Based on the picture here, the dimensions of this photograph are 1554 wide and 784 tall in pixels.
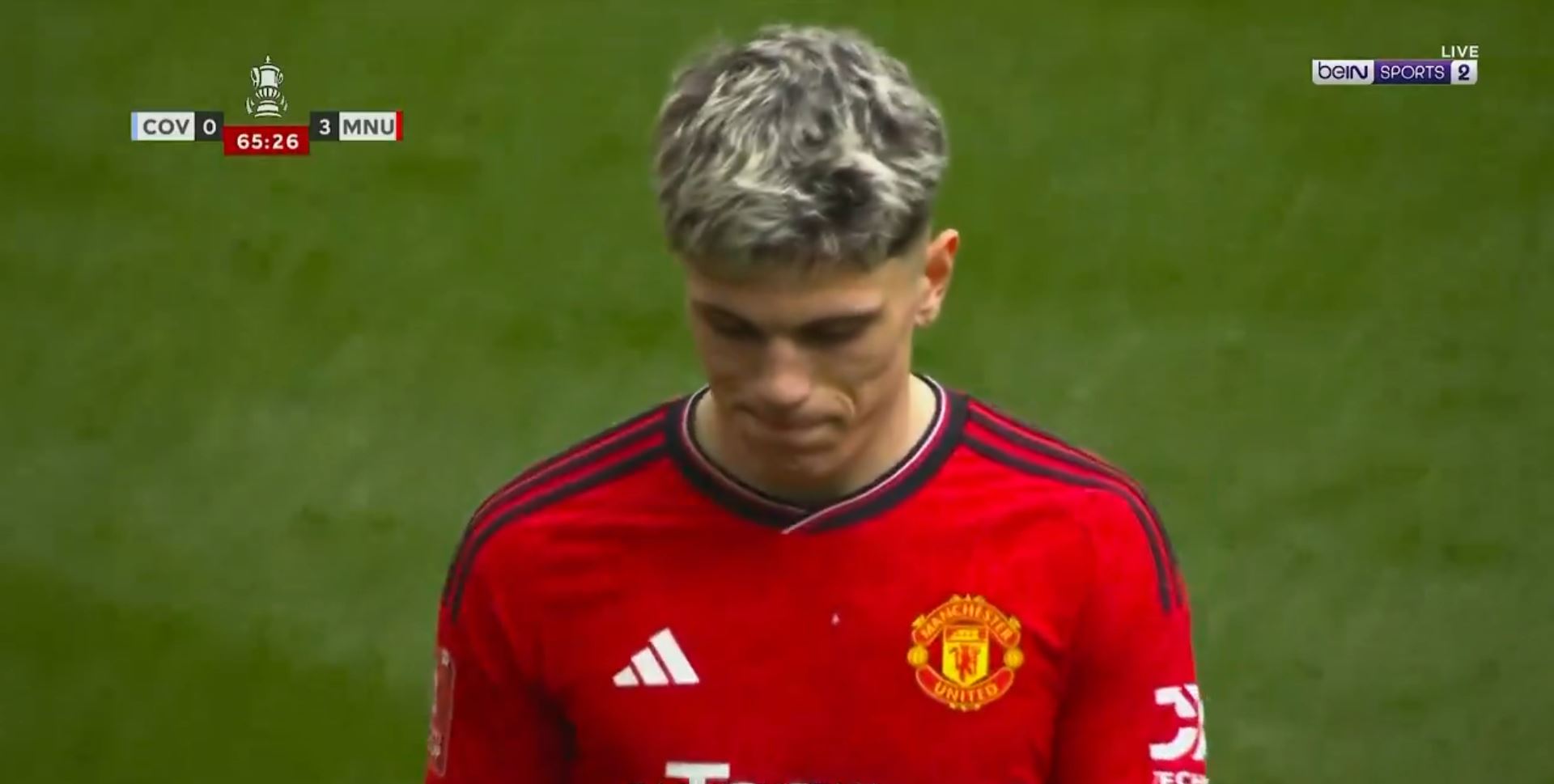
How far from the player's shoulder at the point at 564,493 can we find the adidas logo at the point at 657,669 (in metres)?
0.14

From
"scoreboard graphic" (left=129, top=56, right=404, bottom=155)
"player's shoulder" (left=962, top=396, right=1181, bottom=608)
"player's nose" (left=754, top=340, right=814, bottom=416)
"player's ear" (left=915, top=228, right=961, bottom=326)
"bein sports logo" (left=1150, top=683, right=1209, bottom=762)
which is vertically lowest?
"bein sports logo" (left=1150, top=683, right=1209, bottom=762)

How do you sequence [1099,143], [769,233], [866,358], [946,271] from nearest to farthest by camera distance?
[769,233], [866,358], [946,271], [1099,143]

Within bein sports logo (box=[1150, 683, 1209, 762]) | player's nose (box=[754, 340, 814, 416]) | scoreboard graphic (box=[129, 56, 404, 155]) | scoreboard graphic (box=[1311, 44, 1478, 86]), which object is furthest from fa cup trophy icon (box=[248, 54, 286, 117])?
bein sports logo (box=[1150, 683, 1209, 762])

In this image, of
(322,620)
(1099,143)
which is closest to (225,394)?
(322,620)

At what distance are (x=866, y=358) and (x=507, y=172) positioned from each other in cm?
217

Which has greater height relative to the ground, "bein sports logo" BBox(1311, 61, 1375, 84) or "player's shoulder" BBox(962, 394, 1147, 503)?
"bein sports logo" BBox(1311, 61, 1375, 84)

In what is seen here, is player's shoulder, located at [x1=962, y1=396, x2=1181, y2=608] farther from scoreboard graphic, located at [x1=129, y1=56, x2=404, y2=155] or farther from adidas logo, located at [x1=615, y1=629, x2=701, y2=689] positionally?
scoreboard graphic, located at [x1=129, y1=56, x2=404, y2=155]

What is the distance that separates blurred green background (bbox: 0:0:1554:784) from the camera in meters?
3.54

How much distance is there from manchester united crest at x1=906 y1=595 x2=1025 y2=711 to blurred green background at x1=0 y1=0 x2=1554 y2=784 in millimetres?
1817

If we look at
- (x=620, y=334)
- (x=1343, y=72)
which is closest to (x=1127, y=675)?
(x=620, y=334)

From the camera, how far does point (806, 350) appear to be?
66.3 inches

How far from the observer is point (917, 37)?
377 cm

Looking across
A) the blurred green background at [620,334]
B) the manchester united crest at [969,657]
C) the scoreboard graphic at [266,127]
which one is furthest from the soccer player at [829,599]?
the scoreboard graphic at [266,127]

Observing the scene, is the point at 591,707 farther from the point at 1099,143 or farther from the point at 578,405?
the point at 1099,143
